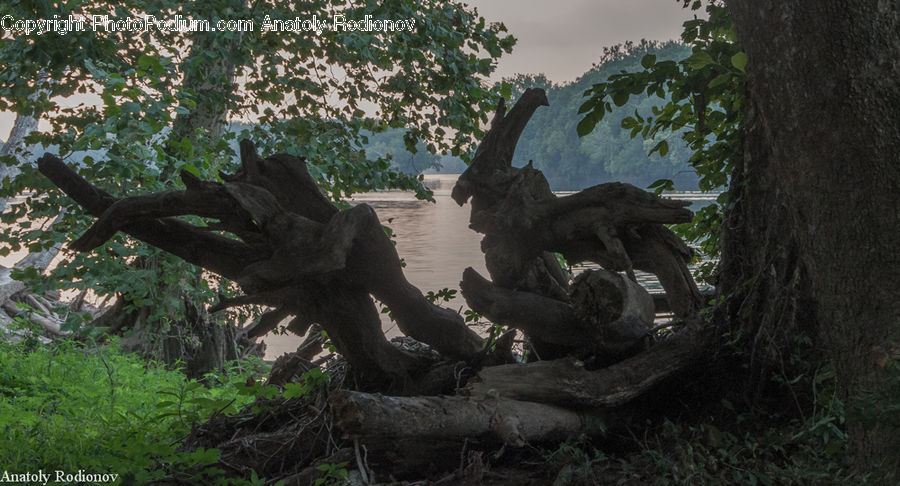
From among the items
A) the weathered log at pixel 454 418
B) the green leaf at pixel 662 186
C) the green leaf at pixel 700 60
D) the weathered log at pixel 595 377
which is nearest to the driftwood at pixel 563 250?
the weathered log at pixel 595 377

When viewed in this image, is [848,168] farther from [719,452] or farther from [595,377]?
[595,377]

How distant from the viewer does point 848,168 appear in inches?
79.0

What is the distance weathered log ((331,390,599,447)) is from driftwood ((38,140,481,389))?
0.80 meters

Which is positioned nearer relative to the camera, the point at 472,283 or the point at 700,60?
the point at 700,60

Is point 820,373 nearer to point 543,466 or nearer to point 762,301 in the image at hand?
point 762,301

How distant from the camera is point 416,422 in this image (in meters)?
2.85

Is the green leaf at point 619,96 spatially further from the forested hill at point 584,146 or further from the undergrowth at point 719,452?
the forested hill at point 584,146

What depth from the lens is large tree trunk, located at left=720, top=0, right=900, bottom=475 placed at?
77.4 inches

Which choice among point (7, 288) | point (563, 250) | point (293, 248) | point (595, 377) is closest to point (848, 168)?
point (595, 377)

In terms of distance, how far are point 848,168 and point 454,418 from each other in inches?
74.0

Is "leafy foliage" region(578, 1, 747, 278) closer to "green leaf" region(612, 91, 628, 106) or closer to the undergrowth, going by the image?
"green leaf" region(612, 91, 628, 106)

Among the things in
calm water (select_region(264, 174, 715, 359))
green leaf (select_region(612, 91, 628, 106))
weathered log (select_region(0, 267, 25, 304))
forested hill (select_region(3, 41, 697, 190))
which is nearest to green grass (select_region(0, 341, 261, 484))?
calm water (select_region(264, 174, 715, 359))

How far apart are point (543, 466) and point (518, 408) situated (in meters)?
0.31

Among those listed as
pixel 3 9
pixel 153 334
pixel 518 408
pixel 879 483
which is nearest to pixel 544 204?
pixel 518 408
